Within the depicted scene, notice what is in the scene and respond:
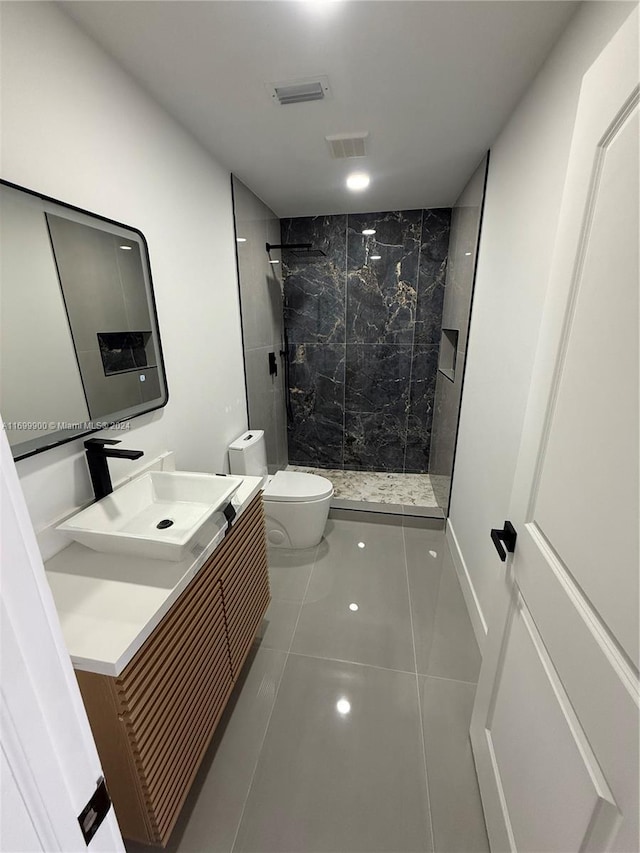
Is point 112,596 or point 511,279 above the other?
point 511,279

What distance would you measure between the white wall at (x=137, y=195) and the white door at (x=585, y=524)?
4.64 ft

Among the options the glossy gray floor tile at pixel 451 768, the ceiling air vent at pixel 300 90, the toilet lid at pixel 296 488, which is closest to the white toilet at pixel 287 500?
the toilet lid at pixel 296 488

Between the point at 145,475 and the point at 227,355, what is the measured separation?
100 centimetres

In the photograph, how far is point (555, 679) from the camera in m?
0.74

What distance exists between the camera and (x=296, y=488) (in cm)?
232

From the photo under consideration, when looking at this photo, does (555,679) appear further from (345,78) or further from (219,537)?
(345,78)

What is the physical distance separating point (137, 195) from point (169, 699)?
1796 millimetres

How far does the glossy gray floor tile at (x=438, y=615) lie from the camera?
1602 millimetres

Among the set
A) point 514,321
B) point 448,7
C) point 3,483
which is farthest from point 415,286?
point 3,483

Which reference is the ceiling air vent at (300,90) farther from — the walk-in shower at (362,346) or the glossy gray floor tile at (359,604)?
the glossy gray floor tile at (359,604)

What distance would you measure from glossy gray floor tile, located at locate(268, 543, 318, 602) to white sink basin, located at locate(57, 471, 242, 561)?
0.95 m

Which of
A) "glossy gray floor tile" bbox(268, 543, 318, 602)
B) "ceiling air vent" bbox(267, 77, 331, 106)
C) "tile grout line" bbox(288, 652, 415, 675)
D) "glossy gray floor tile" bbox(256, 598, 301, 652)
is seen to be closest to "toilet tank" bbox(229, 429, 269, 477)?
"glossy gray floor tile" bbox(268, 543, 318, 602)

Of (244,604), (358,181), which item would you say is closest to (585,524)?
(244,604)

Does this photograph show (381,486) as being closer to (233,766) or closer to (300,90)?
(233,766)
